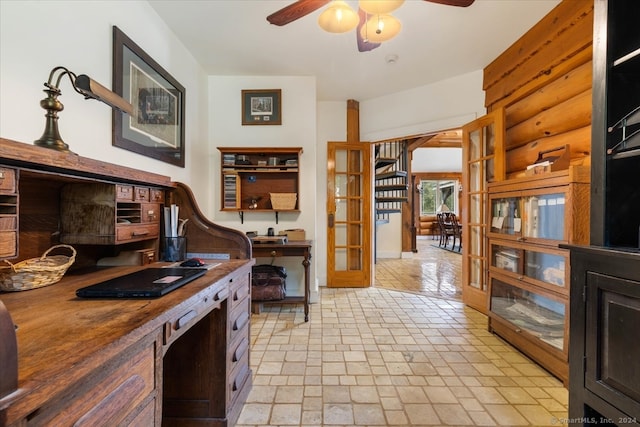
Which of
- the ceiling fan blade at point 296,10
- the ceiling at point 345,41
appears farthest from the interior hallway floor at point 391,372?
the ceiling at point 345,41

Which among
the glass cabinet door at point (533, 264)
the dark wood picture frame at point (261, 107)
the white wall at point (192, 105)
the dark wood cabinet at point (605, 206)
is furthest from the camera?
the dark wood picture frame at point (261, 107)

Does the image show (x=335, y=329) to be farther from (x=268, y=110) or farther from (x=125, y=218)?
(x=268, y=110)

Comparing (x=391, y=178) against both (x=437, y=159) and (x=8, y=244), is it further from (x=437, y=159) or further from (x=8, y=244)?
(x=8, y=244)

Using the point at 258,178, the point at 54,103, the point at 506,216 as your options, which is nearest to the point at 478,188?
the point at 506,216

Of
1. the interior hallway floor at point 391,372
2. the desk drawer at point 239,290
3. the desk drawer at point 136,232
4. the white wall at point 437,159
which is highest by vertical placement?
the white wall at point 437,159

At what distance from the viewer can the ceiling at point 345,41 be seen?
224 cm

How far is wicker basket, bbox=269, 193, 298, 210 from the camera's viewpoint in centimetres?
320

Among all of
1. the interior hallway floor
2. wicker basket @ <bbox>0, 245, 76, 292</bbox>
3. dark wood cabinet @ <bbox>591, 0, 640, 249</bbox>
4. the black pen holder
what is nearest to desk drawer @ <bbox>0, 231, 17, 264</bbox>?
wicker basket @ <bbox>0, 245, 76, 292</bbox>

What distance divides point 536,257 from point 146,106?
327 cm

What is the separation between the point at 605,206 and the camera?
3.96ft

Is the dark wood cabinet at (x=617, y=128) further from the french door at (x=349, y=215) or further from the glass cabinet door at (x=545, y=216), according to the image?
the french door at (x=349, y=215)

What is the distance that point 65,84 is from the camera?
Result: 1.50 metres

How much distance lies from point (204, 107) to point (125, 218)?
216 centimetres

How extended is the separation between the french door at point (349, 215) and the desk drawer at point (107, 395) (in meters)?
3.39
